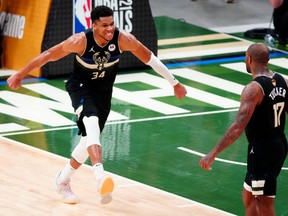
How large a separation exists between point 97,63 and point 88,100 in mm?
379

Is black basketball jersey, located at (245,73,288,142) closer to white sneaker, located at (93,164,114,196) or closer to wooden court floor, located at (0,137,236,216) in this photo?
white sneaker, located at (93,164,114,196)

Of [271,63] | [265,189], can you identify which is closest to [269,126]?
[265,189]

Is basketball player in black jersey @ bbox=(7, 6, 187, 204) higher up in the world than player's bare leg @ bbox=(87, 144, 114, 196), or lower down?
higher up

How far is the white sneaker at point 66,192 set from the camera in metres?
10.7

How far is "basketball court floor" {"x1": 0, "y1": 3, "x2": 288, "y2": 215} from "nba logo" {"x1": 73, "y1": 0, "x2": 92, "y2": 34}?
2.86 ft

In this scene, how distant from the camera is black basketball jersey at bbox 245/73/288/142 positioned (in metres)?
8.85

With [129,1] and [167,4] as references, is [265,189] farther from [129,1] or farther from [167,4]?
[167,4]

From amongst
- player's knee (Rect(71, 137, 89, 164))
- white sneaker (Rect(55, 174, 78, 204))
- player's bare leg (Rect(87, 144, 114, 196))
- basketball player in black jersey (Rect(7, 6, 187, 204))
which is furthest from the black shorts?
white sneaker (Rect(55, 174, 78, 204))

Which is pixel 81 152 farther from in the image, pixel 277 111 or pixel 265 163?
pixel 277 111

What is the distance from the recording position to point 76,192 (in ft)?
36.3

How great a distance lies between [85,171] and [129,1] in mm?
5275

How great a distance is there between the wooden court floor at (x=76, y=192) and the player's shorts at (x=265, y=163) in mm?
1473

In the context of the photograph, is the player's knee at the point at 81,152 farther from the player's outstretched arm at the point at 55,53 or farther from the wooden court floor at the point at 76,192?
the player's outstretched arm at the point at 55,53

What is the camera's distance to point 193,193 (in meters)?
11.2
